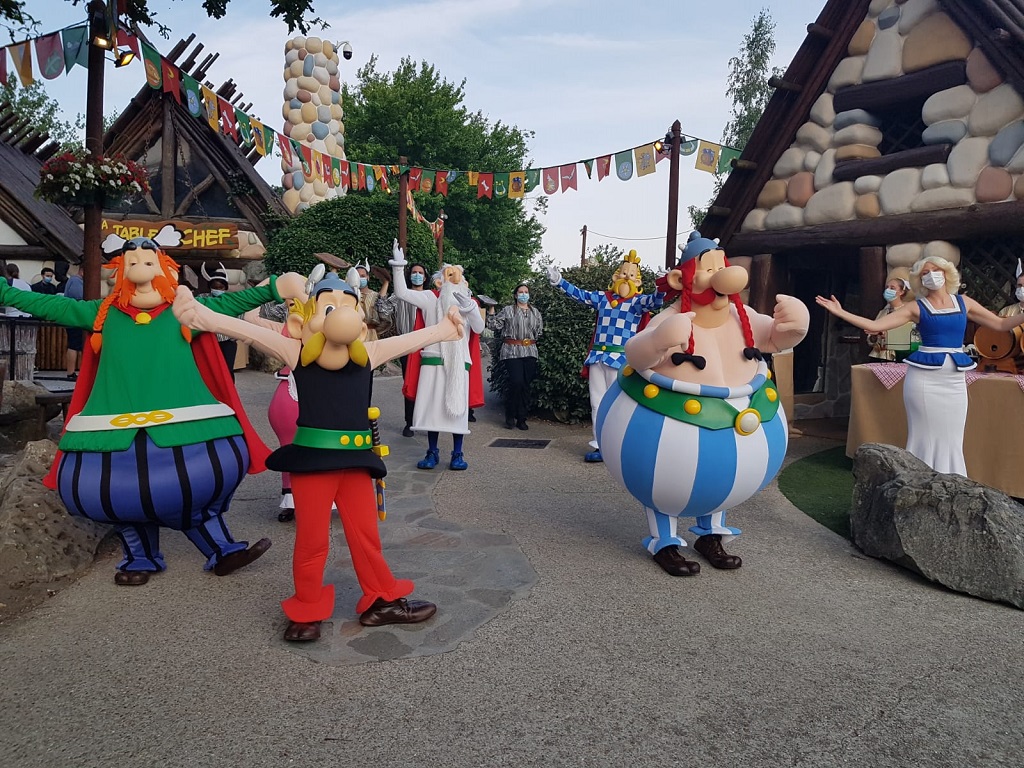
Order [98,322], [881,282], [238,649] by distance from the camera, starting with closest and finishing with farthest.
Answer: [238,649]
[98,322]
[881,282]

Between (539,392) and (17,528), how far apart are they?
19.9ft

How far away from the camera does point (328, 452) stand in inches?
117

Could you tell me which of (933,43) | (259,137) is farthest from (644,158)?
(259,137)

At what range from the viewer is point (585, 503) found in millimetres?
5438

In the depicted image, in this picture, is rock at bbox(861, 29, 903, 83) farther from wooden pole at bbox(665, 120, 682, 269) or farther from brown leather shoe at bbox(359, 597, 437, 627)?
brown leather shoe at bbox(359, 597, 437, 627)

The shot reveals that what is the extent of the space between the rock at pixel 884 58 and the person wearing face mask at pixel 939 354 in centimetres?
323

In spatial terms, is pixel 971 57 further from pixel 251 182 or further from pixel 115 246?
pixel 251 182

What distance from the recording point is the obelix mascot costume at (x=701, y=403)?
3.62 metres

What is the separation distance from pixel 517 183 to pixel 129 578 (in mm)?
9390

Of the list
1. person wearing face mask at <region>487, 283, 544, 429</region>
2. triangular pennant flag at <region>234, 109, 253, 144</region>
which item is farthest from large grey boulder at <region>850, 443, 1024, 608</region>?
triangular pennant flag at <region>234, 109, 253, 144</region>

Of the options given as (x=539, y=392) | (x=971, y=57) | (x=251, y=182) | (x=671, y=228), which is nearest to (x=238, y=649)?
(x=539, y=392)

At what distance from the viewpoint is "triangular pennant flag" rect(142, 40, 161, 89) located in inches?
302

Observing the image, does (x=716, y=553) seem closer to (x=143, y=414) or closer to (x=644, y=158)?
(x=143, y=414)

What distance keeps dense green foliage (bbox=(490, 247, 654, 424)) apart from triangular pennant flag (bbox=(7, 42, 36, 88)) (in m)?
5.46
